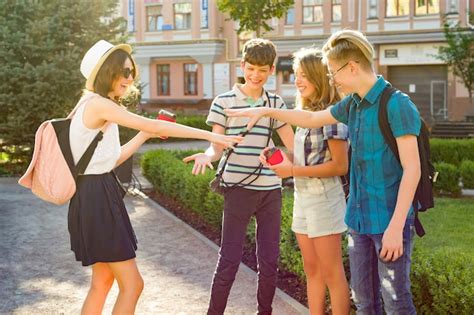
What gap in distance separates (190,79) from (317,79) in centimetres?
3581

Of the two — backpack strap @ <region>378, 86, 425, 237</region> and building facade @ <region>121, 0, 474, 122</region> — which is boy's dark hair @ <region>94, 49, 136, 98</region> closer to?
backpack strap @ <region>378, 86, 425, 237</region>

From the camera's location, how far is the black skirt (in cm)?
378

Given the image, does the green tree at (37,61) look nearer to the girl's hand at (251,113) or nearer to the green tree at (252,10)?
the green tree at (252,10)

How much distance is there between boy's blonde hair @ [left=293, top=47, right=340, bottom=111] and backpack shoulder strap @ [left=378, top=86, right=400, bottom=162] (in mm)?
859

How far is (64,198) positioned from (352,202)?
1507 mm

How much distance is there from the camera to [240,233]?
4539mm

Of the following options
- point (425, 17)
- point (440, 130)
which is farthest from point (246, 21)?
Answer: point (425, 17)

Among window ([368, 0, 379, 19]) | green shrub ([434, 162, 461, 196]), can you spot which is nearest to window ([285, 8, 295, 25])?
window ([368, 0, 379, 19])

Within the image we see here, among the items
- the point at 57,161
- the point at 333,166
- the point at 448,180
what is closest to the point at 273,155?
the point at 333,166

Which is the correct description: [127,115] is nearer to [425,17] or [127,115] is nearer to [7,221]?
[7,221]

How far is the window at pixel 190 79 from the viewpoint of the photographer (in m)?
39.5

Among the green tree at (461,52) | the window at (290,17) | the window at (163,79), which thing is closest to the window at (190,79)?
the window at (163,79)

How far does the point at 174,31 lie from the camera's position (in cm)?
3988

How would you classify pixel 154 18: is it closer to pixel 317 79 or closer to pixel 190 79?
pixel 190 79
